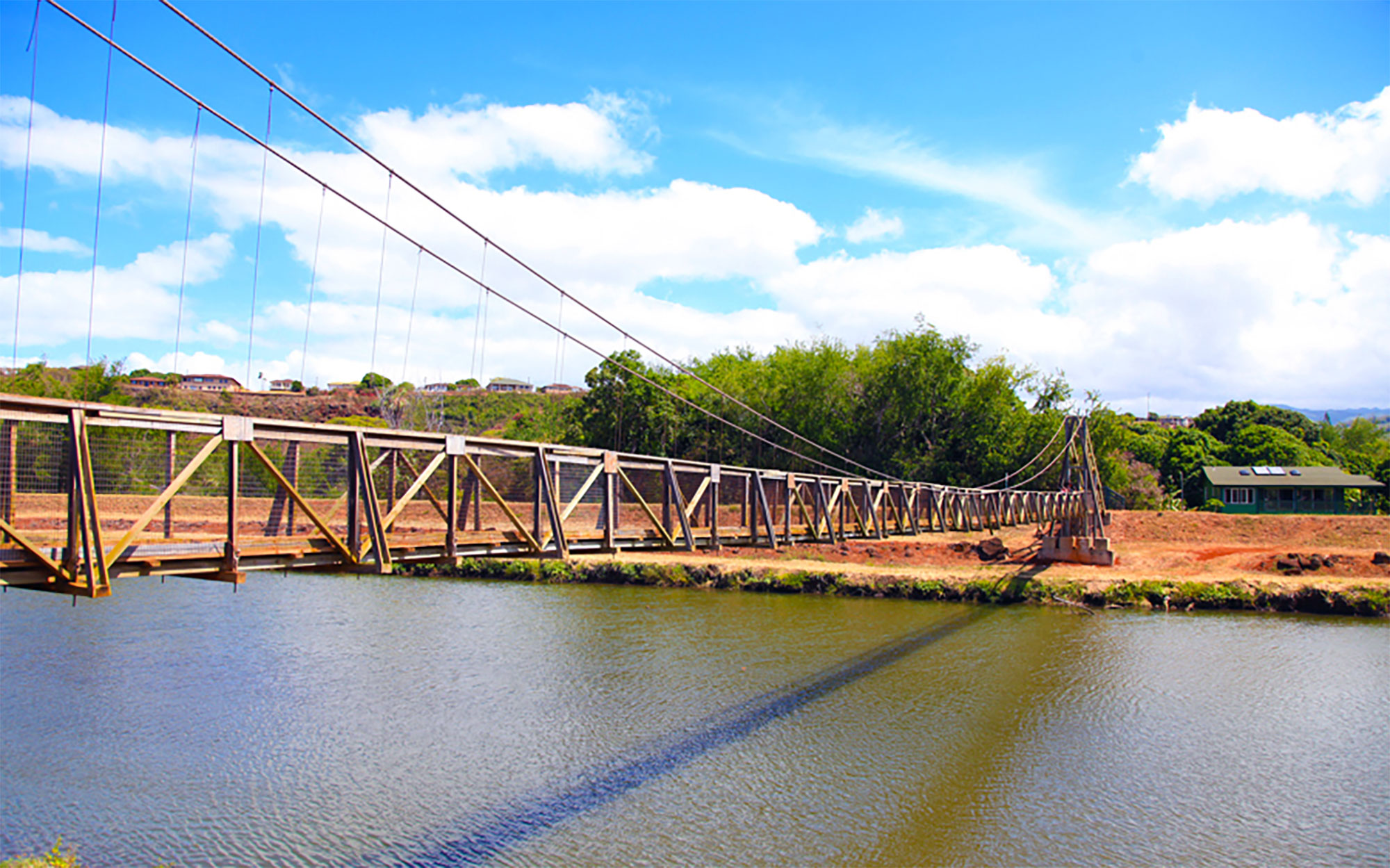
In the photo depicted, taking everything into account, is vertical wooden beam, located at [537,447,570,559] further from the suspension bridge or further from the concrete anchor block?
the concrete anchor block

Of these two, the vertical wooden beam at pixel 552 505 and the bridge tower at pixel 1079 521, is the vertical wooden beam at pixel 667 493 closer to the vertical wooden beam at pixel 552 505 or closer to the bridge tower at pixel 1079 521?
the vertical wooden beam at pixel 552 505

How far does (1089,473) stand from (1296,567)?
6.62m

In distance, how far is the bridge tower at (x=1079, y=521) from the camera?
93.1 ft

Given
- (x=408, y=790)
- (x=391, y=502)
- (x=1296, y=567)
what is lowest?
(x=408, y=790)

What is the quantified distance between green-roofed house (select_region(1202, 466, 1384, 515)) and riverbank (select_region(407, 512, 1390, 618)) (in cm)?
1458

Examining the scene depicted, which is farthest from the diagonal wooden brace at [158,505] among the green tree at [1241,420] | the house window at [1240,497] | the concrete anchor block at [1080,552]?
the green tree at [1241,420]

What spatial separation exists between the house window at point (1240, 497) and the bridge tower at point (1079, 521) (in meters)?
24.9

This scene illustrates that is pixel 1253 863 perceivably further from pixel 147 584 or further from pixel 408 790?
pixel 147 584

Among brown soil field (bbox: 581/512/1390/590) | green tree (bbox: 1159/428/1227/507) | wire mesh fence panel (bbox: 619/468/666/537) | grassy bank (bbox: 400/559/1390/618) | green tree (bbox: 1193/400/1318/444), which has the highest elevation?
green tree (bbox: 1193/400/1318/444)

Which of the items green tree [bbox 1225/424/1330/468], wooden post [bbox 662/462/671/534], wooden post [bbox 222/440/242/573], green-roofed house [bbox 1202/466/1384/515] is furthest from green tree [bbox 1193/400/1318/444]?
wooden post [bbox 222/440/242/573]

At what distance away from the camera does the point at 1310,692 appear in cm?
1598

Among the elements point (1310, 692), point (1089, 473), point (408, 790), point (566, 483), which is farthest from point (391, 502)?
point (1089, 473)

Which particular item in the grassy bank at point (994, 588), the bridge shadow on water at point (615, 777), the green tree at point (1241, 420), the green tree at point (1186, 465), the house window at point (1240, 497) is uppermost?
the green tree at point (1241, 420)

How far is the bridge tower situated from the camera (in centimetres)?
2839
